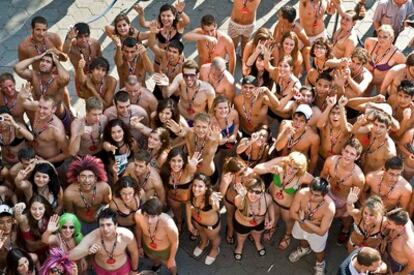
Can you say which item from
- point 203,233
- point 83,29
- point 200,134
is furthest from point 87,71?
point 203,233

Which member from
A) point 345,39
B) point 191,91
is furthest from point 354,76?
point 191,91

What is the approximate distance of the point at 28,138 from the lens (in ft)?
24.8

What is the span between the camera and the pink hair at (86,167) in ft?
23.2

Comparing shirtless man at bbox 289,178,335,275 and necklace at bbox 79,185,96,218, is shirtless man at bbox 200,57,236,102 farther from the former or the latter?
necklace at bbox 79,185,96,218

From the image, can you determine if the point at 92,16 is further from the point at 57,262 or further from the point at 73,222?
the point at 57,262

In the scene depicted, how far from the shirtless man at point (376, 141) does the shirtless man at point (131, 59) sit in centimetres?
302

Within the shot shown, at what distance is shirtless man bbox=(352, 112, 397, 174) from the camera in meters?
7.34

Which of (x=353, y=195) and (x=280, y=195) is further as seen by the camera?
(x=280, y=195)

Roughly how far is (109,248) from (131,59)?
300 centimetres

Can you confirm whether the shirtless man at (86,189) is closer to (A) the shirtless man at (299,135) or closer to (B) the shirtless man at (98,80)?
(B) the shirtless man at (98,80)

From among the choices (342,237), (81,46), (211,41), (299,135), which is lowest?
(342,237)

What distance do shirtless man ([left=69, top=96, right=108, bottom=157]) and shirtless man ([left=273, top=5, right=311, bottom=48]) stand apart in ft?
9.99

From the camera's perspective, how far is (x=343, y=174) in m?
7.27

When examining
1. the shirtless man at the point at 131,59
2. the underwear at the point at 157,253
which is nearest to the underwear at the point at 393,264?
the underwear at the point at 157,253
